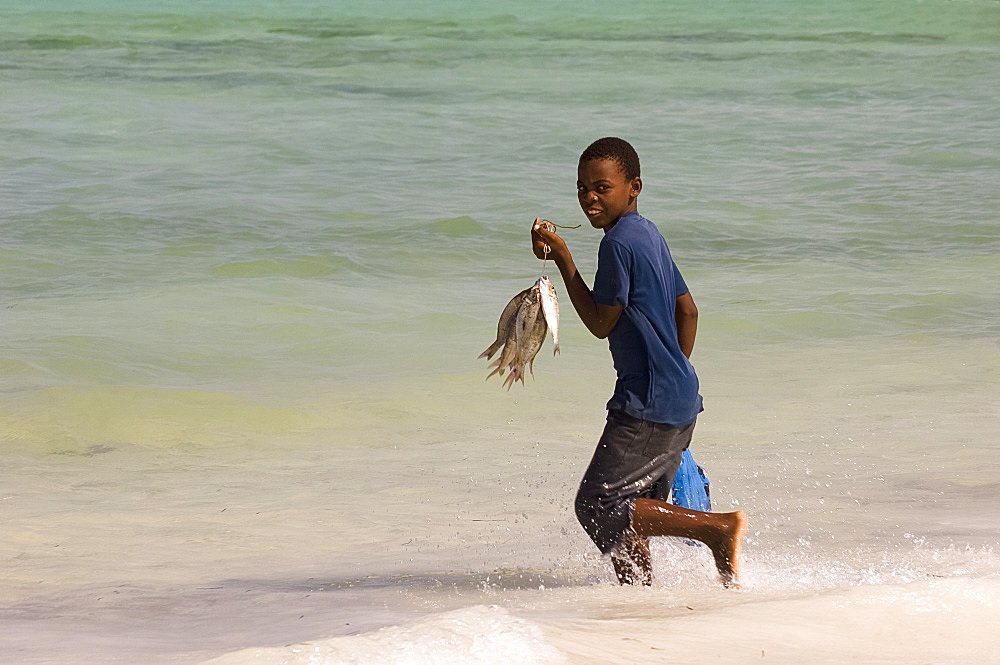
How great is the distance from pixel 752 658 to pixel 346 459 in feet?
12.1

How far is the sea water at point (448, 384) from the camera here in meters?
3.96

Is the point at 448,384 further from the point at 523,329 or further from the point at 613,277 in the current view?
the point at 613,277

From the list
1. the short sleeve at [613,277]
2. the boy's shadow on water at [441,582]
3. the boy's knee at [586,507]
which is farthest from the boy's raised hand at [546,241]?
the boy's shadow on water at [441,582]

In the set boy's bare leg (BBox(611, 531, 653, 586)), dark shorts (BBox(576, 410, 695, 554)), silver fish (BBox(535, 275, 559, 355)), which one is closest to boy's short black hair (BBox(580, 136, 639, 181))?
silver fish (BBox(535, 275, 559, 355))

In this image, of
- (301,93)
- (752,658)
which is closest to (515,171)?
(301,93)

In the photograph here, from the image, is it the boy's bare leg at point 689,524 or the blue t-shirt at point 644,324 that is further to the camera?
the boy's bare leg at point 689,524

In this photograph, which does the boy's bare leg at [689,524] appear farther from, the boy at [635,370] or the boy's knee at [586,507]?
the boy's knee at [586,507]

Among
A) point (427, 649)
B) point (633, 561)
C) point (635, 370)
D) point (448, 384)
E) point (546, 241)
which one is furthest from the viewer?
point (448, 384)

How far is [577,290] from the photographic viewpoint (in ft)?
12.5

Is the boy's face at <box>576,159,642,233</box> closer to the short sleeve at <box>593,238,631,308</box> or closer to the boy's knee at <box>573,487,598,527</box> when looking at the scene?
the short sleeve at <box>593,238,631,308</box>

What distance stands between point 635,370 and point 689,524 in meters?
0.48

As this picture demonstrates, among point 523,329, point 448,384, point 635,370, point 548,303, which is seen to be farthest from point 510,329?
point 448,384

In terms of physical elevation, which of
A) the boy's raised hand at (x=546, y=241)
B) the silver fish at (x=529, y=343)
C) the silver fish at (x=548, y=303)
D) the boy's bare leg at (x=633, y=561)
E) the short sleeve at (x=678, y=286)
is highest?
the boy's raised hand at (x=546, y=241)

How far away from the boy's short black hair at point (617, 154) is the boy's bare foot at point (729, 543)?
1.05 meters
